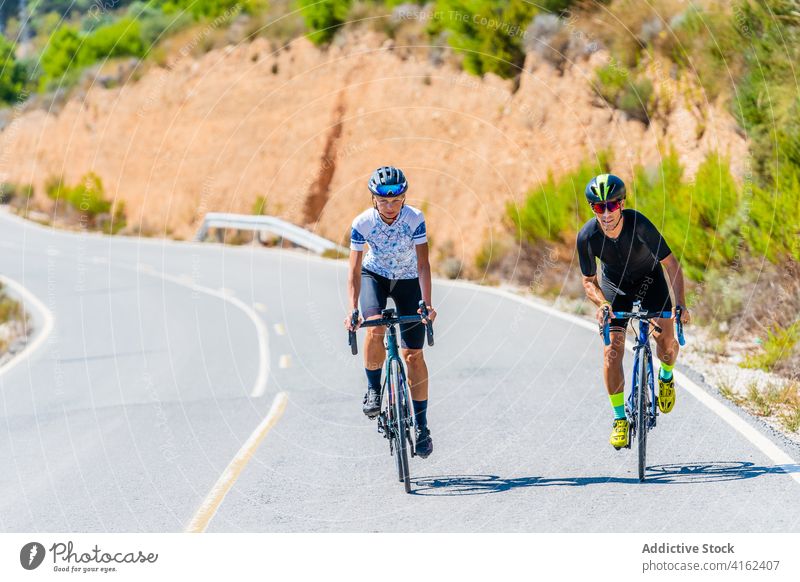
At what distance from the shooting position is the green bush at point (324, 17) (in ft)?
134

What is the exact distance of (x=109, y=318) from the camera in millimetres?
22078

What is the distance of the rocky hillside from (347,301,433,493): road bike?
1035cm

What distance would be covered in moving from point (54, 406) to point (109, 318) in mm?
9519

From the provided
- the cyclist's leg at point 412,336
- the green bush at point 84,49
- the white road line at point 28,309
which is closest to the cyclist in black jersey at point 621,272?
the cyclist's leg at point 412,336

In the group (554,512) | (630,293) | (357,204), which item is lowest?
(554,512)

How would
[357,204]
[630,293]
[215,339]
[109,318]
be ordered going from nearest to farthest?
[630,293] → [215,339] → [109,318] → [357,204]

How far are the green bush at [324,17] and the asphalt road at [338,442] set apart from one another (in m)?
23.3

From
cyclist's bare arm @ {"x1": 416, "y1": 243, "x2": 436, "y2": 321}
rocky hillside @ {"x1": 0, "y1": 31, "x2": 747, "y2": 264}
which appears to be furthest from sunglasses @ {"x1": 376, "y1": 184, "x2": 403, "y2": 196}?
rocky hillside @ {"x1": 0, "y1": 31, "x2": 747, "y2": 264}

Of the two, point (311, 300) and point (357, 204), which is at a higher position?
point (357, 204)

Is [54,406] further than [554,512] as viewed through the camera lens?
Yes

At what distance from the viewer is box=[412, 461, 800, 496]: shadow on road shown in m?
7.59

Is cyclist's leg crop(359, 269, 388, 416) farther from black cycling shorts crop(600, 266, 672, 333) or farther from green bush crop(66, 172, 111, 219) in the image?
green bush crop(66, 172, 111, 219)

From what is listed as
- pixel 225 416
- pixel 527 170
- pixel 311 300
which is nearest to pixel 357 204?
pixel 527 170

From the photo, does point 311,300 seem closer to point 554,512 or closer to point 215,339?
point 215,339
